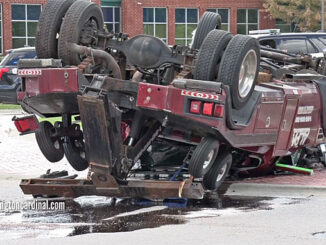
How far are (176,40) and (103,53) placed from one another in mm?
41165

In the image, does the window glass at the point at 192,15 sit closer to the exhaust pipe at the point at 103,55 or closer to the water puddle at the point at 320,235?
the exhaust pipe at the point at 103,55

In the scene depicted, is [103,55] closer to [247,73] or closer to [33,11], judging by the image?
[247,73]

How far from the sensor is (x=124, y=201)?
9.93 metres

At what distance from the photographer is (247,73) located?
962 cm

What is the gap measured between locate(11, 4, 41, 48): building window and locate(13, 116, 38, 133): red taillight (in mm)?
37155

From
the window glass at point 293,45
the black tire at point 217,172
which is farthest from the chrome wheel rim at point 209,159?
the window glass at point 293,45

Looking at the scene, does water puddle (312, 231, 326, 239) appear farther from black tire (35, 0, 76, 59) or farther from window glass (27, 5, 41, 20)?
window glass (27, 5, 41, 20)

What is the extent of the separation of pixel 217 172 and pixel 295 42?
8024 millimetres

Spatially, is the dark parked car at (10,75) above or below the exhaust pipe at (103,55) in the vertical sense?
below

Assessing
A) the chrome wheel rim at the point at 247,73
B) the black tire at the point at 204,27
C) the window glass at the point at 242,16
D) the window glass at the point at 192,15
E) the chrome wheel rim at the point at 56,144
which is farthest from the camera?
the window glass at the point at 242,16

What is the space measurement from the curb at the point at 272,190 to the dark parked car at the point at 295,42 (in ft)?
20.9

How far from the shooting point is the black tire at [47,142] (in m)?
10.0

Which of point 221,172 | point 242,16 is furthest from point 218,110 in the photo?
point 242,16

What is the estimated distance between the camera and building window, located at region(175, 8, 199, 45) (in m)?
50.6
